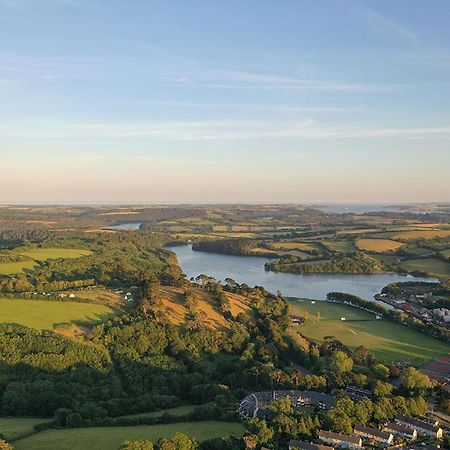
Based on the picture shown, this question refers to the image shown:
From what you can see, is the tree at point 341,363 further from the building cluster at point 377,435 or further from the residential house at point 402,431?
the residential house at point 402,431

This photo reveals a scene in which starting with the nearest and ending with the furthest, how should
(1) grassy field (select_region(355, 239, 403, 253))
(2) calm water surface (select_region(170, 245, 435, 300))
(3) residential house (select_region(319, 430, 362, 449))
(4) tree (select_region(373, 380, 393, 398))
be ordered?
(3) residential house (select_region(319, 430, 362, 449))
(4) tree (select_region(373, 380, 393, 398))
(2) calm water surface (select_region(170, 245, 435, 300))
(1) grassy field (select_region(355, 239, 403, 253))

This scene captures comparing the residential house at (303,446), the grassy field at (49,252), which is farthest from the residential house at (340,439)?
the grassy field at (49,252)

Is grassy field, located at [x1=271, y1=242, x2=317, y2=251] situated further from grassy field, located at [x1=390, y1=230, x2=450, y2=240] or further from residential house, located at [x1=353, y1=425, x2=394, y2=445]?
residential house, located at [x1=353, y1=425, x2=394, y2=445]

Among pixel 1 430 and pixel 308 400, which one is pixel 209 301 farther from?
pixel 1 430

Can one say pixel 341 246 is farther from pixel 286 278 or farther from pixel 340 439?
pixel 340 439

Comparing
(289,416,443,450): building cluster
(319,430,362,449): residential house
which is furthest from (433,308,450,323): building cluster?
(319,430,362,449): residential house

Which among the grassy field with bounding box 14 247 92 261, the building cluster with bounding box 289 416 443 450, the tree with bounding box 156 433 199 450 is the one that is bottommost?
the building cluster with bounding box 289 416 443 450
